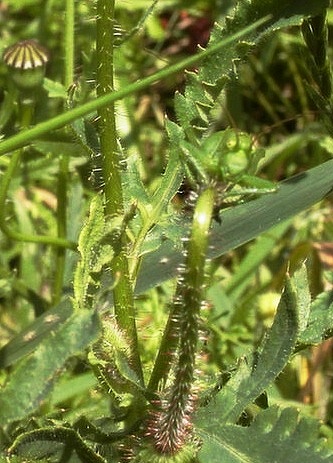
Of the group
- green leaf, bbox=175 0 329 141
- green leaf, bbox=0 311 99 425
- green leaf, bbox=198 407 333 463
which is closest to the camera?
green leaf, bbox=0 311 99 425

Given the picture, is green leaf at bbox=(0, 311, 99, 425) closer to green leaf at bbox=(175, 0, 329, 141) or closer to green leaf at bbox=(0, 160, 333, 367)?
green leaf at bbox=(175, 0, 329, 141)

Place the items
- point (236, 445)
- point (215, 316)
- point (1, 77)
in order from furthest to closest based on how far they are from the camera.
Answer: point (1, 77), point (215, 316), point (236, 445)

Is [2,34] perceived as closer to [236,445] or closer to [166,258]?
[166,258]

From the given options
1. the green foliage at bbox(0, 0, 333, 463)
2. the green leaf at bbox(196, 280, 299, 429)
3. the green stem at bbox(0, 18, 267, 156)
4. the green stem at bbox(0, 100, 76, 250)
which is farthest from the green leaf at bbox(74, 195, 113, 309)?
the green stem at bbox(0, 100, 76, 250)

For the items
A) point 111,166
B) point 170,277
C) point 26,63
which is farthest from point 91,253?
point 26,63

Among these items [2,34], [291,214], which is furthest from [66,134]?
[2,34]

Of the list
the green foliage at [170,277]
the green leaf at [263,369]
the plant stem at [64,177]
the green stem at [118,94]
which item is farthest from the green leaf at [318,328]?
the plant stem at [64,177]
